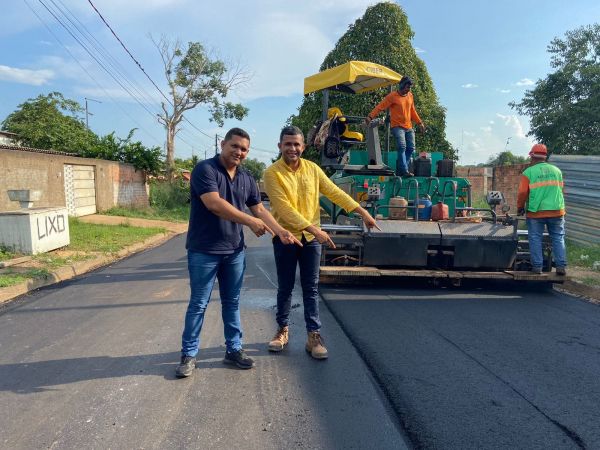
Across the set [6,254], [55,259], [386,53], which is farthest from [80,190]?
[386,53]

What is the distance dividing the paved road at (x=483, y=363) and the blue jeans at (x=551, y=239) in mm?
528

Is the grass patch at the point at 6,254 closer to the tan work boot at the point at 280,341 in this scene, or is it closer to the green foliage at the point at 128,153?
the tan work boot at the point at 280,341

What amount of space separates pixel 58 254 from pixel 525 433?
8.85 metres

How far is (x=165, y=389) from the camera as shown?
3236 mm

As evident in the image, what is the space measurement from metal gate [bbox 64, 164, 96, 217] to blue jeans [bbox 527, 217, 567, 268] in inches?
587

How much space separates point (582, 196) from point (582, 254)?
1748 millimetres

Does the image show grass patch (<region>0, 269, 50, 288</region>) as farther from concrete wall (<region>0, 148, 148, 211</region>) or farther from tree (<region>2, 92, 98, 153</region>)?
tree (<region>2, 92, 98, 153</region>)

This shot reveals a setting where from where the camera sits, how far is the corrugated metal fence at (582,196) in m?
9.70

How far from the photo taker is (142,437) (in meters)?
2.61

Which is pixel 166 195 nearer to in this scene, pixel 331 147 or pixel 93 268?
pixel 93 268

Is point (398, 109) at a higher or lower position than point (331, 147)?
higher

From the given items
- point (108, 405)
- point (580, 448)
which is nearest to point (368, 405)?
point (580, 448)

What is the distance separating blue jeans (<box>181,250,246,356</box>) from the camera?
348 cm

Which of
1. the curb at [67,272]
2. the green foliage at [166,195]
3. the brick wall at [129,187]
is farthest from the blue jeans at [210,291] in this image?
the green foliage at [166,195]
